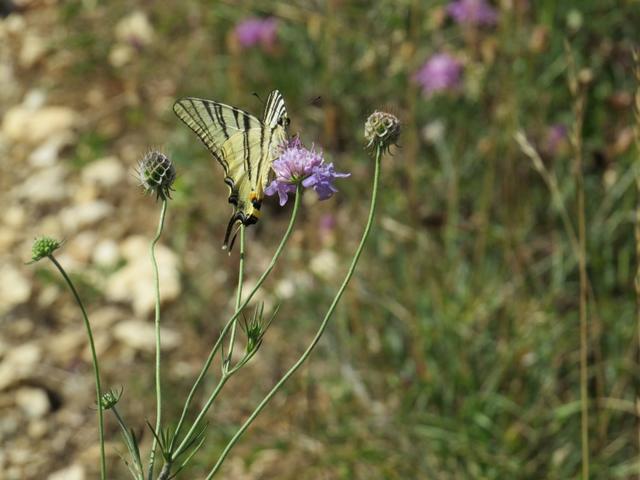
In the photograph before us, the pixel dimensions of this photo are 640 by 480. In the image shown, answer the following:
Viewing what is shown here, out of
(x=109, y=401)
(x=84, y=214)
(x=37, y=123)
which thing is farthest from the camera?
(x=37, y=123)

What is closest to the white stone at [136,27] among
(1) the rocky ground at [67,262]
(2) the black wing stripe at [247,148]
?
(1) the rocky ground at [67,262]

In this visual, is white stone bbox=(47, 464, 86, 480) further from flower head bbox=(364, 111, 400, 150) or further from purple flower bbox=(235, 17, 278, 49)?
purple flower bbox=(235, 17, 278, 49)

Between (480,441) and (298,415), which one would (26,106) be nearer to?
(298,415)

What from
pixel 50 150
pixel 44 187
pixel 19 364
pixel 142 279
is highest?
pixel 50 150

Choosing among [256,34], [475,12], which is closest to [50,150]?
[256,34]

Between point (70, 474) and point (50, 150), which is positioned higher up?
point (50, 150)

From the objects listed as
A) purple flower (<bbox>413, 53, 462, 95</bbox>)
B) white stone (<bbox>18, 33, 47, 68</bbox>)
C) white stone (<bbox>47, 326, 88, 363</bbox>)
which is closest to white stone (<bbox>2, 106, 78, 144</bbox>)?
white stone (<bbox>18, 33, 47, 68</bbox>)

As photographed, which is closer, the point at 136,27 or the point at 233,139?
the point at 233,139

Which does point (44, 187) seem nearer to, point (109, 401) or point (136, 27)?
point (136, 27)
